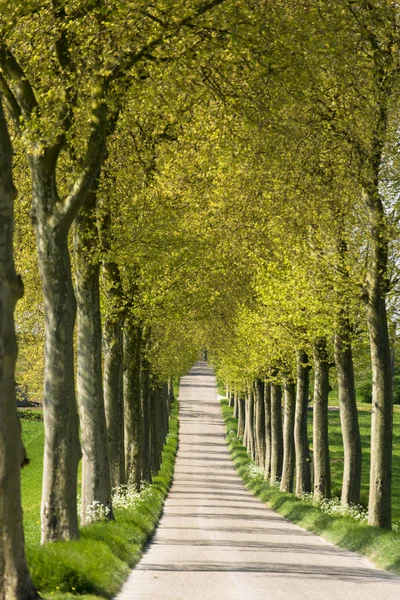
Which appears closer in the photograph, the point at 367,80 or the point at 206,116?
the point at 206,116

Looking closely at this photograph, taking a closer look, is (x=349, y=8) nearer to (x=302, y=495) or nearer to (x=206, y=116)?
(x=206, y=116)

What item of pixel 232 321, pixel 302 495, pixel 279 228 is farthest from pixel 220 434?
pixel 279 228

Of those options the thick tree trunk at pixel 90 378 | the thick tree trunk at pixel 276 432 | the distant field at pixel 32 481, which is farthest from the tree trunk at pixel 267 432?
the thick tree trunk at pixel 90 378

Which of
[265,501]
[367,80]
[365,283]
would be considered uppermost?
[367,80]

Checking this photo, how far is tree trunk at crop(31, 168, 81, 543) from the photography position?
16922 mm

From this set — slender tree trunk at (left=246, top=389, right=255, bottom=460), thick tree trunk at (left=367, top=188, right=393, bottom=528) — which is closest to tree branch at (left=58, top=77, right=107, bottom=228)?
thick tree trunk at (left=367, top=188, right=393, bottom=528)

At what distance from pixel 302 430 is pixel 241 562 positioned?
19425 millimetres

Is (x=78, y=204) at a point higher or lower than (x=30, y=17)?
lower

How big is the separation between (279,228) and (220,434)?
73515 mm

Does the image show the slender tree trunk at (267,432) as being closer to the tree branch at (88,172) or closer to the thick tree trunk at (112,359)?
the thick tree trunk at (112,359)

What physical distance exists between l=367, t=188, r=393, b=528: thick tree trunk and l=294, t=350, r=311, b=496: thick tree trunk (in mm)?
13837

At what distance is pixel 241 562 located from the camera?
19.4m

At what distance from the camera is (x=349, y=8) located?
631 inches

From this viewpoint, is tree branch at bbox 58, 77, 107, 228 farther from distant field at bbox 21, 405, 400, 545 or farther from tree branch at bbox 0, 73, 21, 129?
distant field at bbox 21, 405, 400, 545
